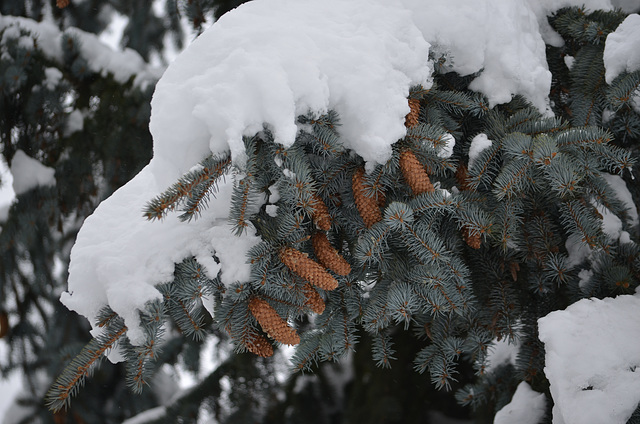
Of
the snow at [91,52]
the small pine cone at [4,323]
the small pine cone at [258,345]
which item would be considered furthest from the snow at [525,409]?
the small pine cone at [4,323]

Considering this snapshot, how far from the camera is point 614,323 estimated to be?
1523mm

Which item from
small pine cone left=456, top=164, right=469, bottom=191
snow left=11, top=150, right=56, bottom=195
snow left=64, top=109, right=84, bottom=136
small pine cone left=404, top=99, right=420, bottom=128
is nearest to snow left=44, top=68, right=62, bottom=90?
snow left=64, top=109, right=84, bottom=136

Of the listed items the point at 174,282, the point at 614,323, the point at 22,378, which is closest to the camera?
the point at 174,282

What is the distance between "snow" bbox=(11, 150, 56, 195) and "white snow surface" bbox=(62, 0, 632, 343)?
160 cm

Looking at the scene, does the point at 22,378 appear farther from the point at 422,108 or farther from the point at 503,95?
the point at 503,95

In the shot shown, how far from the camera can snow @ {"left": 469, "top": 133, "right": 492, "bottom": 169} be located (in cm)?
149

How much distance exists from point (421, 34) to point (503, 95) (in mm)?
382

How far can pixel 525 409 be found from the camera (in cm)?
185

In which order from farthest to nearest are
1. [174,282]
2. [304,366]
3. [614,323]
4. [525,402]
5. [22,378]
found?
1. [22,378]
2. [525,402]
3. [304,366]
4. [614,323]
5. [174,282]

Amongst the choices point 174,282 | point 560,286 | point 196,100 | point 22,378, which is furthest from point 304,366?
point 22,378

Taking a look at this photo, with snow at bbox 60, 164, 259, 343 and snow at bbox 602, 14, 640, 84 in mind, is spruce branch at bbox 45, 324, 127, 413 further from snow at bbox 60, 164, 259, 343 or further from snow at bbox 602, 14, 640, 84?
snow at bbox 602, 14, 640, 84

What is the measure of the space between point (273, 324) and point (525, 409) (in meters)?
1.17

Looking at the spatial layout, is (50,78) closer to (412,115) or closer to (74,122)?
(74,122)

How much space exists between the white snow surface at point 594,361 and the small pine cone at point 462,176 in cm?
51
